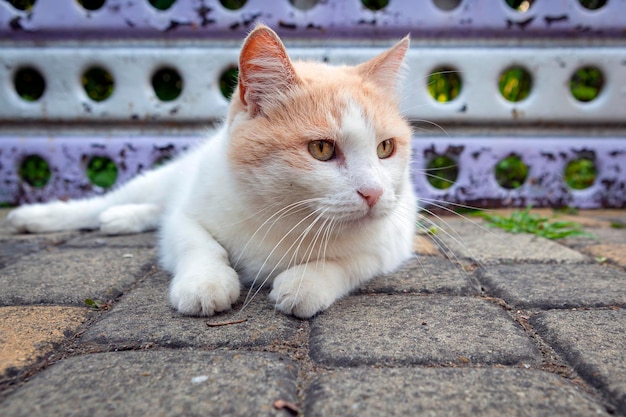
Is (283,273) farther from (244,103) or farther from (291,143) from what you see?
(244,103)

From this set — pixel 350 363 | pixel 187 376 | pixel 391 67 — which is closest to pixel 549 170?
pixel 391 67

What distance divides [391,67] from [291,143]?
60cm

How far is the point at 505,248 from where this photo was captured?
2.20 m

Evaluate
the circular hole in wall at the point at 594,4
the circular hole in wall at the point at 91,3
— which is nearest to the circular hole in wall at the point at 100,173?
the circular hole in wall at the point at 91,3

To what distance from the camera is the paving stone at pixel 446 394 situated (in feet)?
2.87

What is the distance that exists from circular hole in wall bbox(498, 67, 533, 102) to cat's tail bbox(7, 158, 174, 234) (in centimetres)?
267

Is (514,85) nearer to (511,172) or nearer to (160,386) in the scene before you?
(511,172)

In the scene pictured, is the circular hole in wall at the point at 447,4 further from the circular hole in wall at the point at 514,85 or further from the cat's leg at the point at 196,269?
the cat's leg at the point at 196,269

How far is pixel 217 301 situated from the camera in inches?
53.0

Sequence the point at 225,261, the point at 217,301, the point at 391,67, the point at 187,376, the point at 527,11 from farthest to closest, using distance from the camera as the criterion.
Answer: the point at 527,11
the point at 391,67
the point at 225,261
the point at 217,301
the point at 187,376

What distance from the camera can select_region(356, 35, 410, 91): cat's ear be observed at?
174 centimetres

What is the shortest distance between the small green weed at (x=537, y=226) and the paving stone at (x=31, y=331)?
223 centimetres

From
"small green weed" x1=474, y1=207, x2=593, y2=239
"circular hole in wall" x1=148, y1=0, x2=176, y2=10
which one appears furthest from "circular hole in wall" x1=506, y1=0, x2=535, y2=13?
"circular hole in wall" x1=148, y1=0, x2=176, y2=10

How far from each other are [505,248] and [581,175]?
1.76m
